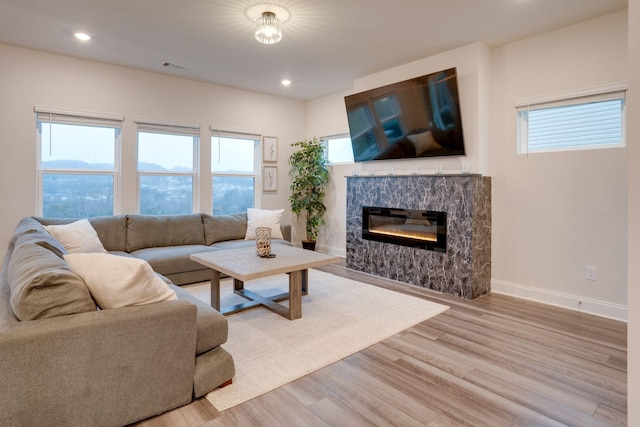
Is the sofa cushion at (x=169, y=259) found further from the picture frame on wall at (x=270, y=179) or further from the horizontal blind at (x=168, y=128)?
the picture frame on wall at (x=270, y=179)

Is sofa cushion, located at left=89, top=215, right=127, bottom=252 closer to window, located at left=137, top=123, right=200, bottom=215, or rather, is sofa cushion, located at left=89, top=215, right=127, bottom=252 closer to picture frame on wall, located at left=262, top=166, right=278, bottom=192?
window, located at left=137, top=123, right=200, bottom=215

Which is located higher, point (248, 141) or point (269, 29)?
point (269, 29)

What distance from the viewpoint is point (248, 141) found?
229 inches

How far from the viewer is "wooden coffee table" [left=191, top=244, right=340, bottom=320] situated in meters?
2.83

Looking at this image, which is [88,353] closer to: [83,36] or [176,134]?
[83,36]

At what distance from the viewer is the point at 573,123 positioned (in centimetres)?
337

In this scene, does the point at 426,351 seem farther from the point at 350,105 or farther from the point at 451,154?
the point at 350,105

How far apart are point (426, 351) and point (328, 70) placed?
A: 361cm

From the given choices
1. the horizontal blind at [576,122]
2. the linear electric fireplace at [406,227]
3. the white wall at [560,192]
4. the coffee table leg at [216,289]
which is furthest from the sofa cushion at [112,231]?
the horizontal blind at [576,122]

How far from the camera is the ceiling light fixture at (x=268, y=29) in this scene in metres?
3.02

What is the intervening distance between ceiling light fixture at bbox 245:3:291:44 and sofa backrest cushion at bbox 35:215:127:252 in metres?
2.78

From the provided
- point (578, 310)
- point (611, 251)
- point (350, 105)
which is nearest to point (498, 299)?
point (578, 310)

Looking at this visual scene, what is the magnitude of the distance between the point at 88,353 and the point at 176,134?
4.05 m

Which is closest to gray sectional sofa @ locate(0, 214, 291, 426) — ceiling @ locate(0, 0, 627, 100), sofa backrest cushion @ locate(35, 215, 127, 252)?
sofa backrest cushion @ locate(35, 215, 127, 252)
